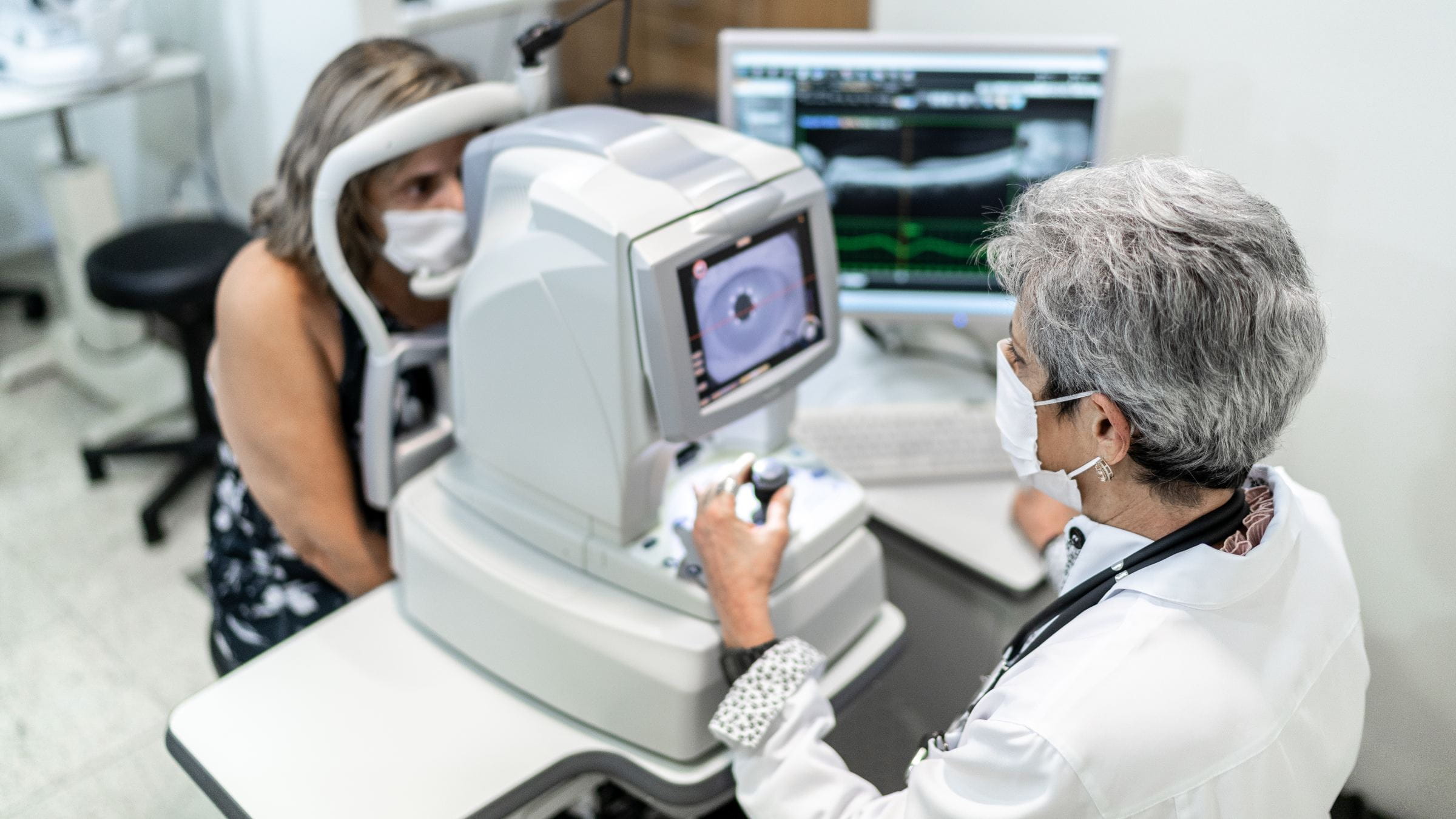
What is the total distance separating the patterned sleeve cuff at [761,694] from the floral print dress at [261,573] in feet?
2.31

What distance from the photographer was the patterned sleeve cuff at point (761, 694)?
1116 millimetres

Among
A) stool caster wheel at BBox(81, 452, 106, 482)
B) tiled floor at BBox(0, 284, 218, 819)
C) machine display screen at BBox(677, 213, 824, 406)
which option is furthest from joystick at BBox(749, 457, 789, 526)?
stool caster wheel at BBox(81, 452, 106, 482)

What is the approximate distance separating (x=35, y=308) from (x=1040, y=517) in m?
3.32

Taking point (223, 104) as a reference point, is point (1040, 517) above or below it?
below

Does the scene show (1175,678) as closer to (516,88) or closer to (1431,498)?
(1431,498)

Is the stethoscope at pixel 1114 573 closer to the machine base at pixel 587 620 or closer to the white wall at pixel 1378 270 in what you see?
the machine base at pixel 587 620

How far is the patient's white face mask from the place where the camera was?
1414mm

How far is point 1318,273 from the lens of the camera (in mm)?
1511

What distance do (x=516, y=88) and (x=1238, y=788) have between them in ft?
3.70

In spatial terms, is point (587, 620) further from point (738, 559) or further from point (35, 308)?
point (35, 308)

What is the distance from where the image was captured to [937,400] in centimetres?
→ 186

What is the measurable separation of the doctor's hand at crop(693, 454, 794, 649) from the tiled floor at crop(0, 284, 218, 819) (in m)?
1.11

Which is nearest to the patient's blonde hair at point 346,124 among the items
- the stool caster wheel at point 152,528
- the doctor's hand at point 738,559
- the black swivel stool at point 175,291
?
A: the doctor's hand at point 738,559

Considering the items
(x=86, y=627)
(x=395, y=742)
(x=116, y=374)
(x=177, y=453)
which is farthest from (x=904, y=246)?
(x=116, y=374)
